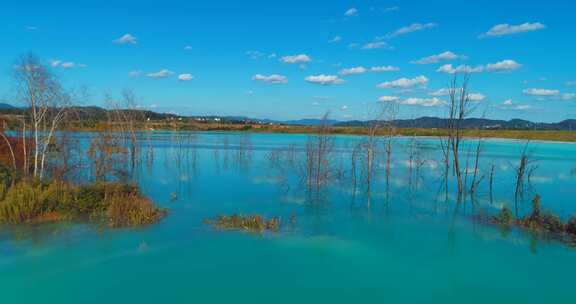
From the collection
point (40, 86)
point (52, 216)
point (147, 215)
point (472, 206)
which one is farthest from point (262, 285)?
point (40, 86)

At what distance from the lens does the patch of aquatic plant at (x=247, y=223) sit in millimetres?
11461

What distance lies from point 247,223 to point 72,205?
5.58m

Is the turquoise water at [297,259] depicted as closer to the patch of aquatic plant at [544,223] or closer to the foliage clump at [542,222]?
the patch of aquatic plant at [544,223]

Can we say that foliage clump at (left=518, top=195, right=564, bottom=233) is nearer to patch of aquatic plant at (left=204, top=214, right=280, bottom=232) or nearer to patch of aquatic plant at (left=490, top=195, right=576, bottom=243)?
patch of aquatic plant at (left=490, top=195, right=576, bottom=243)

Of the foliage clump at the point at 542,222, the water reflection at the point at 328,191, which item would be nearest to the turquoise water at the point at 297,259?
the water reflection at the point at 328,191

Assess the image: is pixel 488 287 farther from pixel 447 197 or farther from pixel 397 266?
pixel 447 197

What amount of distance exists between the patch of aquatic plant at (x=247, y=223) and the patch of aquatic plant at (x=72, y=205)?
6.67 feet

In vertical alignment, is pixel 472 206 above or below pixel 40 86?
below

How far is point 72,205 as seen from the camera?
40.2 ft

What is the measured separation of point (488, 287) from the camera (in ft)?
26.2

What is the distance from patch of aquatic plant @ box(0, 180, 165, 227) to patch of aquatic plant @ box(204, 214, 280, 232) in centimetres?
203

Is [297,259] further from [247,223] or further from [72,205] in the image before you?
[72,205]

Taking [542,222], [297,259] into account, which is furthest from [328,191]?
[297,259]

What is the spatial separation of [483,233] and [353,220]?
4014 mm
